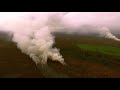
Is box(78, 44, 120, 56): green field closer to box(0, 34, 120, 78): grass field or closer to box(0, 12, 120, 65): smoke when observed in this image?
box(0, 34, 120, 78): grass field

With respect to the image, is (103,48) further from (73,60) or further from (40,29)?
(40,29)

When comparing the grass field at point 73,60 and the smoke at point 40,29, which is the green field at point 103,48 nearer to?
the grass field at point 73,60

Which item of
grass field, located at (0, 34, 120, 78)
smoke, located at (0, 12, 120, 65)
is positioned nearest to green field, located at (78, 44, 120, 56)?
grass field, located at (0, 34, 120, 78)

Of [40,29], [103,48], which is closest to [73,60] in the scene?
[103,48]

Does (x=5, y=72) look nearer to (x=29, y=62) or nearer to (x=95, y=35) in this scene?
(x=29, y=62)
